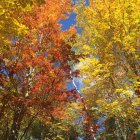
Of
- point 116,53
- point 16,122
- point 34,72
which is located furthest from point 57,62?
point 116,53

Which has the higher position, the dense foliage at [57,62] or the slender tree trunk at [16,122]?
the dense foliage at [57,62]

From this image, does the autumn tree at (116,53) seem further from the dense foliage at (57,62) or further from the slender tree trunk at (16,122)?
the slender tree trunk at (16,122)

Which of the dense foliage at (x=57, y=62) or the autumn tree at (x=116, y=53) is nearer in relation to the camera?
the dense foliage at (x=57, y=62)

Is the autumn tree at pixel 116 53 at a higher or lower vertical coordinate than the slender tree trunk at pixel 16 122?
higher

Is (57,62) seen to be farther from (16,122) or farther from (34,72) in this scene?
(16,122)

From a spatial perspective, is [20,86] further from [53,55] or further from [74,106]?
[74,106]

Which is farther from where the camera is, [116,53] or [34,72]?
[116,53]

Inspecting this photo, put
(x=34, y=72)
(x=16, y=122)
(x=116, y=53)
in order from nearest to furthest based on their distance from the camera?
(x=16, y=122) < (x=34, y=72) < (x=116, y=53)

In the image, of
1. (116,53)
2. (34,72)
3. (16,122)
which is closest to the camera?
(16,122)

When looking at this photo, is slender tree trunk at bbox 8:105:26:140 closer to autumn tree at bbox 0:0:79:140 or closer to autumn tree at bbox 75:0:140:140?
autumn tree at bbox 0:0:79:140

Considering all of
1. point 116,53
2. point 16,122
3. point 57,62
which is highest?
point 116,53

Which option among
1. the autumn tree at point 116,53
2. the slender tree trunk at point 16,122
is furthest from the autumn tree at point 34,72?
the autumn tree at point 116,53

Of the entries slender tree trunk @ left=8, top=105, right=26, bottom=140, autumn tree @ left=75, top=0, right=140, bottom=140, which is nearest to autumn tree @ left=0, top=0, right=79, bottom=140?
slender tree trunk @ left=8, top=105, right=26, bottom=140

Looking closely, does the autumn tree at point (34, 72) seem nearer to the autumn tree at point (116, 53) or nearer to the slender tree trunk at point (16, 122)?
the slender tree trunk at point (16, 122)
